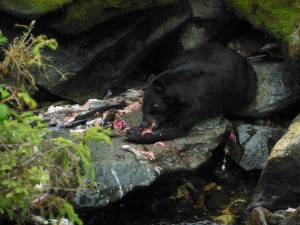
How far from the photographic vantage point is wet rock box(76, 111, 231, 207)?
26.0ft

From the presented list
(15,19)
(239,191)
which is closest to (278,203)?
(239,191)

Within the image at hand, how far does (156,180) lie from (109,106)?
7.52 feet

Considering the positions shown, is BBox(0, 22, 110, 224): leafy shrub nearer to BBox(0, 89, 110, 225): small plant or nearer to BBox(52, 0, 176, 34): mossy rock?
BBox(0, 89, 110, 225): small plant

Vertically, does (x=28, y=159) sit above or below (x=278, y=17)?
below

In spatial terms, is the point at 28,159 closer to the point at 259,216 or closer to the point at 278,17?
the point at 259,216

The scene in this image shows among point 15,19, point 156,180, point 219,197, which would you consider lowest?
point 219,197

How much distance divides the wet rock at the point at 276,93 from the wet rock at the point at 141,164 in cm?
92

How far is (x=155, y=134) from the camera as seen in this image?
29.4ft

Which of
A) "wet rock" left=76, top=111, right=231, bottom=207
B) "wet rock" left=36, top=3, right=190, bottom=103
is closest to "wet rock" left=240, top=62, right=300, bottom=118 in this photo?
"wet rock" left=76, top=111, right=231, bottom=207

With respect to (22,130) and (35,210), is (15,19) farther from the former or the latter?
(22,130)

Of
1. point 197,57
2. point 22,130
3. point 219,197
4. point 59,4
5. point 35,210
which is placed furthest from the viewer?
point 197,57

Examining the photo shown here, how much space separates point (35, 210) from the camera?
7242 mm

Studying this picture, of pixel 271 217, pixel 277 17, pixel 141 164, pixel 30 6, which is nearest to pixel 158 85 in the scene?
pixel 141 164

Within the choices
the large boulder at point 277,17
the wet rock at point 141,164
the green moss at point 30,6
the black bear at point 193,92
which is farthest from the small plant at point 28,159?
the large boulder at point 277,17
